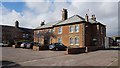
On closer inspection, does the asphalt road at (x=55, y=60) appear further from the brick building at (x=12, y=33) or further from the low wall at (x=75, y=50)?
the brick building at (x=12, y=33)

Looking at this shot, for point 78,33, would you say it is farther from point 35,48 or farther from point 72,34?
point 35,48

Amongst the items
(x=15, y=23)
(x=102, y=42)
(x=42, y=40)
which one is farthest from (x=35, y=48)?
(x=15, y=23)

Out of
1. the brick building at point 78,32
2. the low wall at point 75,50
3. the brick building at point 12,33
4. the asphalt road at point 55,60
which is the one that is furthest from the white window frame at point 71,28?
the brick building at point 12,33

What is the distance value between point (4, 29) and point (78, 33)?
125ft

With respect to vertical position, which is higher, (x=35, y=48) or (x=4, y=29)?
(x=4, y=29)

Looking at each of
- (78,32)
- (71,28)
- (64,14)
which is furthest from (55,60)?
(64,14)

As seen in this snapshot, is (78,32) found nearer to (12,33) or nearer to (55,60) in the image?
(55,60)

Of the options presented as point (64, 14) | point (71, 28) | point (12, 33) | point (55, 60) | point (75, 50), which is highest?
point (64, 14)

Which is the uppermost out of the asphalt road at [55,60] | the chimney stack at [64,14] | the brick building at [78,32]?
the chimney stack at [64,14]

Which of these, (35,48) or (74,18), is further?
(74,18)

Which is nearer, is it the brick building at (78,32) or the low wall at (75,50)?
the low wall at (75,50)

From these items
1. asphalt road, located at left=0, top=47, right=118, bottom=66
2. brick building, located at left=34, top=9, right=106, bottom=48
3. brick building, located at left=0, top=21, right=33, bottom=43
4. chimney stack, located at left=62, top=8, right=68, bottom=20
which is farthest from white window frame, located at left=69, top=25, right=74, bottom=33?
brick building, located at left=0, top=21, right=33, bottom=43

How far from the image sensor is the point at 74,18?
42.3m

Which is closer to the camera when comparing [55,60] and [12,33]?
[55,60]
